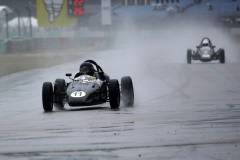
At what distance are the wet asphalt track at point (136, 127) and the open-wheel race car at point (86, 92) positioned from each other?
229 millimetres

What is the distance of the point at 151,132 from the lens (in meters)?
8.27

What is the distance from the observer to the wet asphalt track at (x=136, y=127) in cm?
674

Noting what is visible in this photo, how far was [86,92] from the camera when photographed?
443 inches

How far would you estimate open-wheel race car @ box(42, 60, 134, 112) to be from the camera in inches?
441

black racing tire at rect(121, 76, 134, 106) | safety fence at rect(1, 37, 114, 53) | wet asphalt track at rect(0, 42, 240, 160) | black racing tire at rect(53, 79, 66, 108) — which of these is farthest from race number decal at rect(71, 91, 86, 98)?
safety fence at rect(1, 37, 114, 53)

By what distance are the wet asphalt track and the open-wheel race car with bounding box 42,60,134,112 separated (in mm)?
229

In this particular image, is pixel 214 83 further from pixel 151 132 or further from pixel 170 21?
pixel 170 21

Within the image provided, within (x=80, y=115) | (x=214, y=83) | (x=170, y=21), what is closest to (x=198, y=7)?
(x=170, y=21)

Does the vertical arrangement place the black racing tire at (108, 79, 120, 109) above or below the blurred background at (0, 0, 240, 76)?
below

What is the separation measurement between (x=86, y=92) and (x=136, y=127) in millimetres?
2631

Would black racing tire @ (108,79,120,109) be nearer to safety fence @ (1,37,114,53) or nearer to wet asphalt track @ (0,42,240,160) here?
wet asphalt track @ (0,42,240,160)

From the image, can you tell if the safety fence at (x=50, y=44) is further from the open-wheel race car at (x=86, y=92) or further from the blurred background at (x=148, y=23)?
the open-wheel race car at (x=86, y=92)

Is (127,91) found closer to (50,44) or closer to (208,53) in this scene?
(208,53)

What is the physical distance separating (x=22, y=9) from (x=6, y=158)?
81.0 metres
